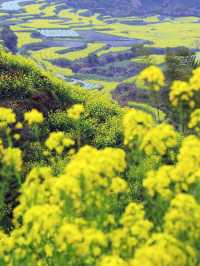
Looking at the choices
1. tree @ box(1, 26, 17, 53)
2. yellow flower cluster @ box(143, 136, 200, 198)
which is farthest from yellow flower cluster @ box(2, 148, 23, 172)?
tree @ box(1, 26, 17, 53)

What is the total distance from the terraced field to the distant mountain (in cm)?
458

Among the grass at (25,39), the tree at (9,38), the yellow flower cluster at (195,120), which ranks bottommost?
the grass at (25,39)

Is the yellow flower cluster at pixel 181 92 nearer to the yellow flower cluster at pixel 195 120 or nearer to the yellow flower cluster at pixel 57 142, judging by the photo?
the yellow flower cluster at pixel 195 120

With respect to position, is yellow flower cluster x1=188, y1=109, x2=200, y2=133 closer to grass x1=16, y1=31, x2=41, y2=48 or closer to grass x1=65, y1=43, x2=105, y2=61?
grass x1=65, y1=43, x2=105, y2=61

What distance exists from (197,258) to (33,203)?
163cm

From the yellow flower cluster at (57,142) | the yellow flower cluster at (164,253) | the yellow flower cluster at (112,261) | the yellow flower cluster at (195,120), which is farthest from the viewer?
the yellow flower cluster at (57,142)

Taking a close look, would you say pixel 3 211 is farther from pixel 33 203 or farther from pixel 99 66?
pixel 99 66

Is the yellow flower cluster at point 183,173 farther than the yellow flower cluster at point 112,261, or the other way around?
the yellow flower cluster at point 183,173

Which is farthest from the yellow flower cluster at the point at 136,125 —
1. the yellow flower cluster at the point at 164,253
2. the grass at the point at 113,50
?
the grass at the point at 113,50

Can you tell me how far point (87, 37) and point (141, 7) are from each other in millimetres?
45384

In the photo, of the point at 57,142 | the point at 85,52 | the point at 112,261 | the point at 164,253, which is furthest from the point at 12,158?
the point at 85,52

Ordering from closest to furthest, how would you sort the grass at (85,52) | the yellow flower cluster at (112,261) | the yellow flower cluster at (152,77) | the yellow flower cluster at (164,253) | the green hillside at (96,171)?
the yellow flower cluster at (164,253) < the yellow flower cluster at (112,261) < the green hillside at (96,171) < the yellow flower cluster at (152,77) < the grass at (85,52)

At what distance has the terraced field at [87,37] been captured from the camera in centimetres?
9551

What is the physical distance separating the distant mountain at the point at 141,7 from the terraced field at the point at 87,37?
15.0 ft
